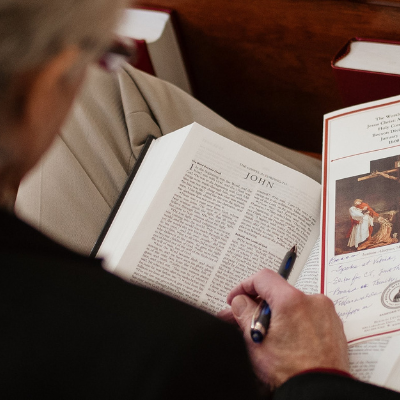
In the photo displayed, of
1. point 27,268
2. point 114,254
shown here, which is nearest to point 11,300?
point 27,268

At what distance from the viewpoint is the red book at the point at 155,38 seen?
100cm

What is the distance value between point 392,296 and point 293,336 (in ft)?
0.43

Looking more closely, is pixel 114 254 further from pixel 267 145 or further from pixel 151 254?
pixel 267 145

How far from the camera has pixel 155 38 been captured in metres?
1.00

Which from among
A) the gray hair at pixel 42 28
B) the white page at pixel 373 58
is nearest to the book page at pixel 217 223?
the white page at pixel 373 58

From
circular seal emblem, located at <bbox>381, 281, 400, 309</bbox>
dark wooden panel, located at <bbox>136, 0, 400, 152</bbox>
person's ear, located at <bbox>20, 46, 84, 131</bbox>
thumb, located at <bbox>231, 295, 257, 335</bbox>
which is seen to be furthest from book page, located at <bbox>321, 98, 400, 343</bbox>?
person's ear, located at <bbox>20, 46, 84, 131</bbox>

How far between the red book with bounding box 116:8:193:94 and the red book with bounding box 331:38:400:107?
0.38 metres

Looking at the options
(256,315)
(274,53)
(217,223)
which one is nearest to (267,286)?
(256,315)

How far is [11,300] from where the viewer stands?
35 cm

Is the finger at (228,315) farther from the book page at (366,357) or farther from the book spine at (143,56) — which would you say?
the book spine at (143,56)

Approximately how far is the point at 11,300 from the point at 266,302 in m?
0.31

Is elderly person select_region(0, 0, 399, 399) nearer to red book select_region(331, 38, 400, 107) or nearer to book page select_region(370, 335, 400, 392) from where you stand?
book page select_region(370, 335, 400, 392)

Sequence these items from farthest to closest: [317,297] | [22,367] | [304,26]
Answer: [304,26] < [317,297] < [22,367]

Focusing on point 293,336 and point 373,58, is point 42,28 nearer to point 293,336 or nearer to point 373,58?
point 293,336
